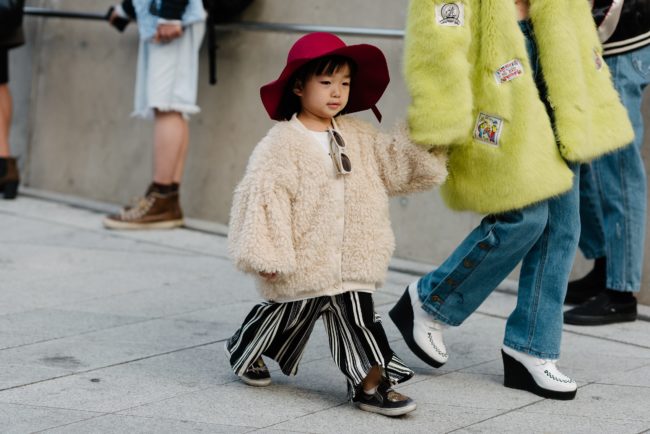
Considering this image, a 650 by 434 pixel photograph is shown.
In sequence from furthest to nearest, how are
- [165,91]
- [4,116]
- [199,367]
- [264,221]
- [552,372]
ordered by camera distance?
[4,116]
[165,91]
[199,367]
[552,372]
[264,221]

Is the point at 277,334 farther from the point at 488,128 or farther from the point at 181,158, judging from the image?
the point at 181,158

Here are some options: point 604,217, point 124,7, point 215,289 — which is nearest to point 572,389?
point 604,217

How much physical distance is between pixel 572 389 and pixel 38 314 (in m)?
2.25

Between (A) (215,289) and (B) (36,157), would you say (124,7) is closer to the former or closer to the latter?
(B) (36,157)

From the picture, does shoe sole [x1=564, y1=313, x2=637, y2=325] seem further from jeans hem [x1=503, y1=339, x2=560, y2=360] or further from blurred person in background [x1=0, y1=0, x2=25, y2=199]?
blurred person in background [x1=0, y1=0, x2=25, y2=199]

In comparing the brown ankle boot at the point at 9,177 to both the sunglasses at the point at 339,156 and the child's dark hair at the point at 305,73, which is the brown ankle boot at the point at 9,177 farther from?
the sunglasses at the point at 339,156

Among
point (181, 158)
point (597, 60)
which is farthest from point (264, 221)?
point (181, 158)

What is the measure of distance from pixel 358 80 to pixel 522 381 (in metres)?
1.17

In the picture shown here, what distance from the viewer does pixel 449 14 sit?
3.77 meters

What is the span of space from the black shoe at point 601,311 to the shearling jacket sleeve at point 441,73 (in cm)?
154

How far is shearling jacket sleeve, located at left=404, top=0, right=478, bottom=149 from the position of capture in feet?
12.3

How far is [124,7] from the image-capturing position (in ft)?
23.3

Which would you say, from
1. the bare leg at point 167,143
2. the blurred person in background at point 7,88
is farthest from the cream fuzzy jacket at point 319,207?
the blurred person in background at point 7,88

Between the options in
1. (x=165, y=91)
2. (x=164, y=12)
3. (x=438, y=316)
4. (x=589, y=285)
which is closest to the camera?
(x=438, y=316)
